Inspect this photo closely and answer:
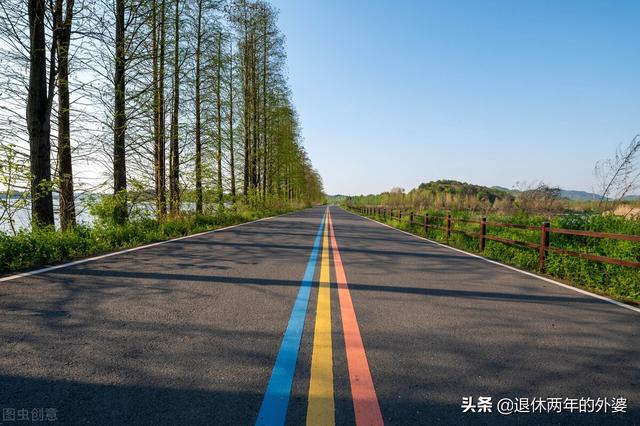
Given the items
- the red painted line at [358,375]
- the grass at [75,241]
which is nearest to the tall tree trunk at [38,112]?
the grass at [75,241]

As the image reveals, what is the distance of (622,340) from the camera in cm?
312

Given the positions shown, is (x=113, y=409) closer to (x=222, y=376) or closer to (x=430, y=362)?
(x=222, y=376)

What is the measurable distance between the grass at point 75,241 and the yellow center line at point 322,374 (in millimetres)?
5215

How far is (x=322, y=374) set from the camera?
89.4 inches

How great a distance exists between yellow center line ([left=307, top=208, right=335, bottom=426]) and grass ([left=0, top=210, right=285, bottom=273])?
5.22m

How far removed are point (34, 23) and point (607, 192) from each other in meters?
15.0

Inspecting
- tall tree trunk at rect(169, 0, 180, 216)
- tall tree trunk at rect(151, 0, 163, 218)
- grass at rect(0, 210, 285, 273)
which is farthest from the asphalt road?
tall tree trunk at rect(169, 0, 180, 216)

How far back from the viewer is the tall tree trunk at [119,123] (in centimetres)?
984

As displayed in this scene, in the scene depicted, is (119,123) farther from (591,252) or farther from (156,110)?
(591,252)

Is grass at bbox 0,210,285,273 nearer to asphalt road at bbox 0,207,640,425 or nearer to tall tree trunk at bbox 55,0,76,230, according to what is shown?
tall tree trunk at bbox 55,0,76,230

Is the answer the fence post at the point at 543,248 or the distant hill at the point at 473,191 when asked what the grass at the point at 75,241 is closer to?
the fence post at the point at 543,248

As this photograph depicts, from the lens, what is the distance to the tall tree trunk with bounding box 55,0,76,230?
8.02m

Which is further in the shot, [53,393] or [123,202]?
[123,202]

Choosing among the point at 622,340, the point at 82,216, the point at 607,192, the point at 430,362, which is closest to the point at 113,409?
the point at 430,362
